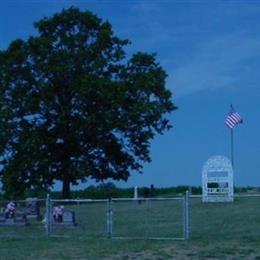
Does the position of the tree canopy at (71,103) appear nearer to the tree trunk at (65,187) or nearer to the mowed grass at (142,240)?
the tree trunk at (65,187)

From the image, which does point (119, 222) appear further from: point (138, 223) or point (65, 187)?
point (65, 187)

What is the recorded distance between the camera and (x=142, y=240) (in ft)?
72.2

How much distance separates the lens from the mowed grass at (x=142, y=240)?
60.6ft

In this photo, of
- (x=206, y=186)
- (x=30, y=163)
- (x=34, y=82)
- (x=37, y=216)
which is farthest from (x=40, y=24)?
(x=37, y=216)

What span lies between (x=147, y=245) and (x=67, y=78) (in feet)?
112

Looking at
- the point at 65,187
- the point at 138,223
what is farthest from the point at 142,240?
the point at 65,187

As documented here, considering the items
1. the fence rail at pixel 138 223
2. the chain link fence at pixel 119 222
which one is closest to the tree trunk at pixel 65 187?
the chain link fence at pixel 119 222

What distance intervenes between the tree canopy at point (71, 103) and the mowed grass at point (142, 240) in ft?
63.6

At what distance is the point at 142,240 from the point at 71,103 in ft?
107

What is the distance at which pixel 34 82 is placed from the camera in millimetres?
53906

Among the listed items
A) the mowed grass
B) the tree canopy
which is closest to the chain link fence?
the mowed grass

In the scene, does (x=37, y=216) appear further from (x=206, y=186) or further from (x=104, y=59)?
(x=104, y=59)

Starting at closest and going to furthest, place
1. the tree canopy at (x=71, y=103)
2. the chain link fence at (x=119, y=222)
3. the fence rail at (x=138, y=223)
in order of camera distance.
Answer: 1. the fence rail at (x=138, y=223)
2. the chain link fence at (x=119, y=222)
3. the tree canopy at (x=71, y=103)

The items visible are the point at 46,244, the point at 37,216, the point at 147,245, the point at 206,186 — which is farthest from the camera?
the point at 206,186
